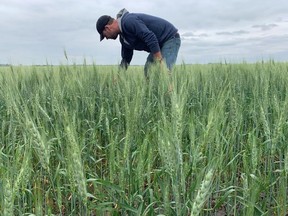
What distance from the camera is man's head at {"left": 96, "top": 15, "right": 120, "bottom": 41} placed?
11.2 ft

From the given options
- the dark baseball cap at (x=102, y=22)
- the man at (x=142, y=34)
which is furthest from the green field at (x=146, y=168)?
the dark baseball cap at (x=102, y=22)

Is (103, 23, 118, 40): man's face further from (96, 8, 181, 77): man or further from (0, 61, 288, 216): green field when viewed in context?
A: (0, 61, 288, 216): green field

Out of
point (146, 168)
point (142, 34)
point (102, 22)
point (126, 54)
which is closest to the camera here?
point (146, 168)

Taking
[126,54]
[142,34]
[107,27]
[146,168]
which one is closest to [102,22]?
[107,27]

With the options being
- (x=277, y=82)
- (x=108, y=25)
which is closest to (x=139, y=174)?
(x=277, y=82)

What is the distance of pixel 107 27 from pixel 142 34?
39cm

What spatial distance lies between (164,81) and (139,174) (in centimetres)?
99

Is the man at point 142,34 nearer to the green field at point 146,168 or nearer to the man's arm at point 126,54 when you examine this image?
the man's arm at point 126,54

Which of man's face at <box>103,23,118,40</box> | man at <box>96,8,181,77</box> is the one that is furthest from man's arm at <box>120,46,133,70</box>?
man's face at <box>103,23,118,40</box>

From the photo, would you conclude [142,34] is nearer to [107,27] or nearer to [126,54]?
[107,27]

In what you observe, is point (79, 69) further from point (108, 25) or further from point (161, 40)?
point (161, 40)

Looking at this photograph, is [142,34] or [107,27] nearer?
[142,34]

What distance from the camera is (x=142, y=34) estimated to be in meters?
3.30

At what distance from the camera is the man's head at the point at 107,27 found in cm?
341
